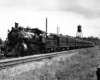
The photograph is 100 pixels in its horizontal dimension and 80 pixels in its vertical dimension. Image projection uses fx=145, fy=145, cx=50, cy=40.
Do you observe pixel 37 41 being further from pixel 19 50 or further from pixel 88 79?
pixel 88 79

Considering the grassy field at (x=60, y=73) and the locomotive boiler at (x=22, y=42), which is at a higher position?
the locomotive boiler at (x=22, y=42)

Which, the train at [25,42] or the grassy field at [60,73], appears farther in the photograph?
the train at [25,42]

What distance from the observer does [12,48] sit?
15078 mm

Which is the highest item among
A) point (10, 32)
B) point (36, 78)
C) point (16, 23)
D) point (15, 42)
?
point (16, 23)

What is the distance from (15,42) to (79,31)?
3960 cm

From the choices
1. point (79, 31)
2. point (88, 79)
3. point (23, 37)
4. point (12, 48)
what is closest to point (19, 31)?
point (23, 37)

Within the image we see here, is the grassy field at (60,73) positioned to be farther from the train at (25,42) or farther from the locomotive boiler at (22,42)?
the train at (25,42)

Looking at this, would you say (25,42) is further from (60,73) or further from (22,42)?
(60,73)

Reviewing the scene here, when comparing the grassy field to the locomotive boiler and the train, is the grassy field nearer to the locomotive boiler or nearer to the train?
the locomotive boiler

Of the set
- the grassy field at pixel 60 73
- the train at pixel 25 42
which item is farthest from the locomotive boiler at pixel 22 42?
the grassy field at pixel 60 73

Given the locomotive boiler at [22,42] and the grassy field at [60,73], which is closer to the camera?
the grassy field at [60,73]

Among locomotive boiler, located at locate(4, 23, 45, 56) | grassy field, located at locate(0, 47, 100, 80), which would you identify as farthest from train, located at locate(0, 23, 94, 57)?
grassy field, located at locate(0, 47, 100, 80)

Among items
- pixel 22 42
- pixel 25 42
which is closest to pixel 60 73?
pixel 22 42

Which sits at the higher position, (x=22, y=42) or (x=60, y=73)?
(x=22, y=42)
